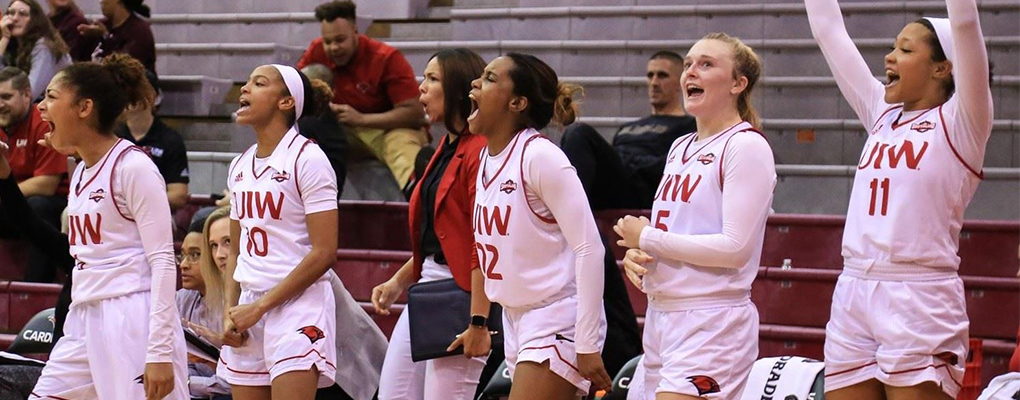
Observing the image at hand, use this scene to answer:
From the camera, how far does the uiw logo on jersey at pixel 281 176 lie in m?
4.54

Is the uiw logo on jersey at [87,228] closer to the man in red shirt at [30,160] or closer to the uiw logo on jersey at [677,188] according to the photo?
the uiw logo on jersey at [677,188]

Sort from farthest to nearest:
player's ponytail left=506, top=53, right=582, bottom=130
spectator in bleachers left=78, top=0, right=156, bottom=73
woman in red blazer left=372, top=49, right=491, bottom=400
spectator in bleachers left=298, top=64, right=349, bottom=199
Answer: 1. spectator in bleachers left=78, top=0, right=156, bottom=73
2. spectator in bleachers left=298, top=64, right=349, bottom=199
3. woman in red blazer left=372, top=49, right=491, bottom=400
4. player's ponytail left=506, top=53, right=582, bottom=130

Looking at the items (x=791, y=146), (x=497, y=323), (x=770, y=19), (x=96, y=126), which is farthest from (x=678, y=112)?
(x=96, y=126)

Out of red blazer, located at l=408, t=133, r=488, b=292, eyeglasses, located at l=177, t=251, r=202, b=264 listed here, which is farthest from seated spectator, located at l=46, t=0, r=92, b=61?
red blazer, located at l=408, t=133, r=488, b=292

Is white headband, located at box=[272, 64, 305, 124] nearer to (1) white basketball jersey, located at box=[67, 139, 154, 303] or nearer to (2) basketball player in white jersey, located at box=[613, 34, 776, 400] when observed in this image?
(1) white basketball jersey, located at box=[67, 139, 154, 303]

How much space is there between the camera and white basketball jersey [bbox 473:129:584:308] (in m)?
3.96

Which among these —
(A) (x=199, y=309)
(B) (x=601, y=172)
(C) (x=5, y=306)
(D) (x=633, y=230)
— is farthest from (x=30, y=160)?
(D) (x=633, y=230)

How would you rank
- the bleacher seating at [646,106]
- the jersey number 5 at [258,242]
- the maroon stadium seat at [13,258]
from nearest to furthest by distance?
the jersey number 5 at [258,242] < the bleacher seating at [646,106] < the maroon stadium seat at [13,258]

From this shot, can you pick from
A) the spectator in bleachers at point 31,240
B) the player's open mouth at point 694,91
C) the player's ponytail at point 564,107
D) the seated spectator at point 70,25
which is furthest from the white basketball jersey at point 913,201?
the seated spectator at point 70,25

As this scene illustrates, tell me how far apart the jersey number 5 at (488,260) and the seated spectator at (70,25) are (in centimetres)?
571

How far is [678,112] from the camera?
22.3 feet

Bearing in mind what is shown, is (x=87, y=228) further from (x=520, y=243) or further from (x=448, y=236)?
(x=520, y=243)

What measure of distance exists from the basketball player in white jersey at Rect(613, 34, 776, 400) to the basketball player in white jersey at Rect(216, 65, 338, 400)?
1.20 metres

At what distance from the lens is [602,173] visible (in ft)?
20.6
